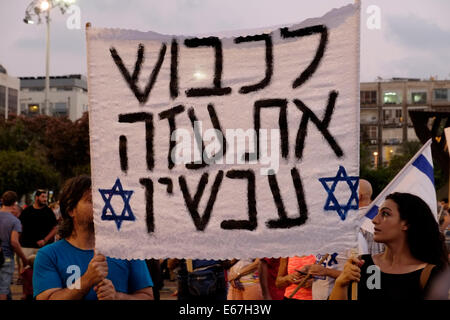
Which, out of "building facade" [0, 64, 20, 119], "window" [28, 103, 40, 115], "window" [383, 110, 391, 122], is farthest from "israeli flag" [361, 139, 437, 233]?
"window" [28, 103, 40, 115]

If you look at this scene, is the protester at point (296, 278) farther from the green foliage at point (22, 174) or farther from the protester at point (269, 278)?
the green foliage at point (22, 174)

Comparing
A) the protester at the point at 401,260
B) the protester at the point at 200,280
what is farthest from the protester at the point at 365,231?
the protester at the point at 200,280

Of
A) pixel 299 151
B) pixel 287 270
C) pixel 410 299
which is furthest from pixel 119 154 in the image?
pixel 287 270

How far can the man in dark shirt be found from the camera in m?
10.1

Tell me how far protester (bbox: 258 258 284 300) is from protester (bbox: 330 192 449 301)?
6.46ft

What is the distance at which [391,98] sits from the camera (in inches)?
3573

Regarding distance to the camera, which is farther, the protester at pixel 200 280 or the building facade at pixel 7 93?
the building facade at pixel 7 93

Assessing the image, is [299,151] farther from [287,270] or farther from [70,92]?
Result: [70,92]

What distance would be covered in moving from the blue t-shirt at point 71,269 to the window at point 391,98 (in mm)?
88619

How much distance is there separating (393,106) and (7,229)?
84.5 meters

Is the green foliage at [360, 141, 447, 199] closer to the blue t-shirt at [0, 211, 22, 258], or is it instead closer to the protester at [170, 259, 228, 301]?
the blue t-shirt at [0, 211, 22, 258]

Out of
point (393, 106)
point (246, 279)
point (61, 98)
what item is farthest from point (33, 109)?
point (246, 279)

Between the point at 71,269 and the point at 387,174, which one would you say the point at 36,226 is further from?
the point at 387,174

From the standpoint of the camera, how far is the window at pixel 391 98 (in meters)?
89.8
